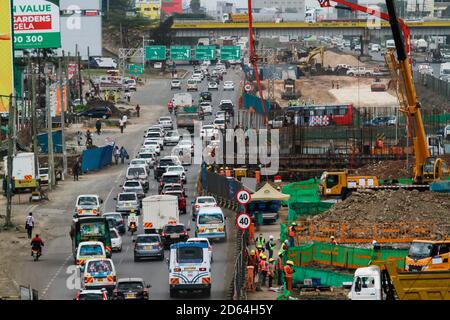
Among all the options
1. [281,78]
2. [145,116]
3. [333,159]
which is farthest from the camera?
[281,78]

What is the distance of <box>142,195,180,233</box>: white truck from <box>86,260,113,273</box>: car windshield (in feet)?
42.4

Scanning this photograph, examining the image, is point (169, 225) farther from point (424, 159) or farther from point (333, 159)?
point (333, 159)

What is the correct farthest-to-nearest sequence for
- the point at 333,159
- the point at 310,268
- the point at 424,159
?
1. the point at 333,159
2. the point at 424,159
3. the point at 310,268

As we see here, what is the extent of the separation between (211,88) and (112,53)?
5813 centimetres

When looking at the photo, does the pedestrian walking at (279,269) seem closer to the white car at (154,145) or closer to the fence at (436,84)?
the white car at (154,145)

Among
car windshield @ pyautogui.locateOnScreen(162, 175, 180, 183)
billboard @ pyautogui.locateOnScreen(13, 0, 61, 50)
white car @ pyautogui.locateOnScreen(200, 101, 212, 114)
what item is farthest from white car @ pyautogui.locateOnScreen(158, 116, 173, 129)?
car windshield @ pyautogui.locateOnScreen(162, 175, 180, 183)

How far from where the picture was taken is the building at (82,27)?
531ft

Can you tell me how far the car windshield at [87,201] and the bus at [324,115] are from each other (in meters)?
42.4

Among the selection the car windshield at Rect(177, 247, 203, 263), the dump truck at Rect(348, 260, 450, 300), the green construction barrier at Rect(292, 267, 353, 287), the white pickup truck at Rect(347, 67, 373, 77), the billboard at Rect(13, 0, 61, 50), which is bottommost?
the white pickup truck at Rect(347, 67, 373, 77)

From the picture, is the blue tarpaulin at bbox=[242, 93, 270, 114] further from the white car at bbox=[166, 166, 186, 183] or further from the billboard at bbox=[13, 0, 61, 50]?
the white car at bbox=[166, 166, 186, 183]

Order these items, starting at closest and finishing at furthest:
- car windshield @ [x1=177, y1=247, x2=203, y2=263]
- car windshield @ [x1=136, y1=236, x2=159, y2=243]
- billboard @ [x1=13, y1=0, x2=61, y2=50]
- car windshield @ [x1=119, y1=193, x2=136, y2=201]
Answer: car windshield @ [x1=177, y1=247, x2=203, y2=263] → car windshield @ [x1=136, y1=236, x2=159, y2=243] → car windshield @ [x1=119, y1=193, x2=136, y2=201] → billboard @ [x1=13, y1=0, x2=61, y2=50]

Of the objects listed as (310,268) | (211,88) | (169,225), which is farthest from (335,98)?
(310,268)

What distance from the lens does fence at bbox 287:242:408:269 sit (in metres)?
38.7

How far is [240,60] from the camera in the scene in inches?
7564
